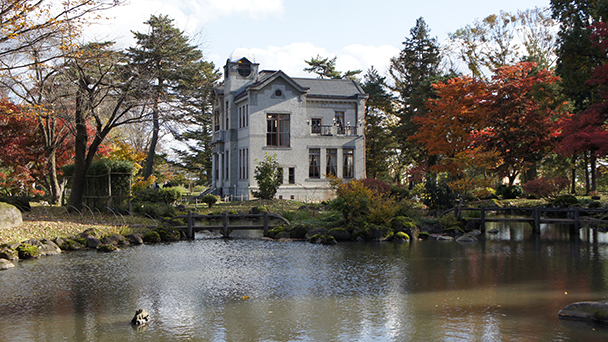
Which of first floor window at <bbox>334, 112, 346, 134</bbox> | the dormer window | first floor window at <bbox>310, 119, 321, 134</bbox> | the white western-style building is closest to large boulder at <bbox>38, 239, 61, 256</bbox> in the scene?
the white western-style building

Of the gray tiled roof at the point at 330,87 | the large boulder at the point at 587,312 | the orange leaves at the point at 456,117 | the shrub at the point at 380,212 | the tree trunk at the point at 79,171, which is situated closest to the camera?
the large boulder at the point at 587,312

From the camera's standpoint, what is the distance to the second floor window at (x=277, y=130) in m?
33.9

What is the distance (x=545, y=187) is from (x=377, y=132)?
55.9ft

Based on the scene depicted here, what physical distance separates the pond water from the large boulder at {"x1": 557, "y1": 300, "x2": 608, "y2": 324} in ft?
0.69

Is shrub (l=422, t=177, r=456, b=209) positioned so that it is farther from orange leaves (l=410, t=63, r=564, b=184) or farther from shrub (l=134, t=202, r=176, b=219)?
shrub (l=134, t=202, r=176, b=219)

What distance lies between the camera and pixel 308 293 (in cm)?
988

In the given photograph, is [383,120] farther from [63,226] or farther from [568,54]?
[63,226]

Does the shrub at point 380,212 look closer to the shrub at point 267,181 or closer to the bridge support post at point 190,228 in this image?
the bridge support post at point 190,228

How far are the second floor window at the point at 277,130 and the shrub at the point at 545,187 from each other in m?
15.6

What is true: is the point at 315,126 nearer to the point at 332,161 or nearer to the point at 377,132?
the point at 332,161

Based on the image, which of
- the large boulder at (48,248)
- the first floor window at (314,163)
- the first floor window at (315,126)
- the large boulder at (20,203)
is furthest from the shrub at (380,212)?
the first floor window at (315,126)

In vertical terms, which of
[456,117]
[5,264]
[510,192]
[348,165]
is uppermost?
[456,117]

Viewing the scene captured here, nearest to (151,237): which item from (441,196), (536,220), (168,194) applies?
(168,194)

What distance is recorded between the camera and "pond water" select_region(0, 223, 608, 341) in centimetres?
748
